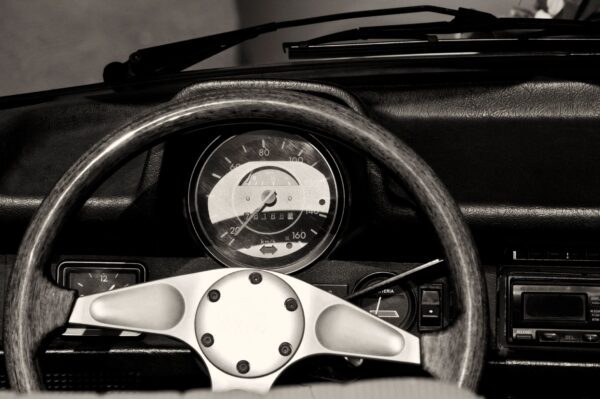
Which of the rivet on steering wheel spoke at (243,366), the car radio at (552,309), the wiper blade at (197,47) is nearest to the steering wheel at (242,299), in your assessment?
the rivet on steering wheel spoke at (243,366)

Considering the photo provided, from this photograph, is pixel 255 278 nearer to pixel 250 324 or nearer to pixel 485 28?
pixel 250 324

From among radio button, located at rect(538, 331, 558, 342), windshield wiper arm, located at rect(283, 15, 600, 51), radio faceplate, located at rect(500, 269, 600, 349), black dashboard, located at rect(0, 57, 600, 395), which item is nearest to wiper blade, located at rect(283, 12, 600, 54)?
windshield wiper arm, located at rect(283, 15, 600, 51)

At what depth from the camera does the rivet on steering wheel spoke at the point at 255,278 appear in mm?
Answer: 1194

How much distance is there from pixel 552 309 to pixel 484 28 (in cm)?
59

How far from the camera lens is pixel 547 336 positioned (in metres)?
1.62

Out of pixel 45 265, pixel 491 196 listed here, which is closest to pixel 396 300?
pixel 491 196

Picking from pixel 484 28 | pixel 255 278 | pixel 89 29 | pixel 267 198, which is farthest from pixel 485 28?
pixel 89 29

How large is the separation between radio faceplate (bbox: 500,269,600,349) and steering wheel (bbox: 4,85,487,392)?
52 cm

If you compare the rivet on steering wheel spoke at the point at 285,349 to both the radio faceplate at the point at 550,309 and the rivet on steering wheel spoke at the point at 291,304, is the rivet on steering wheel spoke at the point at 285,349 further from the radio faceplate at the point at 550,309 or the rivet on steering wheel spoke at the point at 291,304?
the radio faceplate at the point at 550,309

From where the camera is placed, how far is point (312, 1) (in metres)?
3.66

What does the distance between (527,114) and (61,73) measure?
2955mm

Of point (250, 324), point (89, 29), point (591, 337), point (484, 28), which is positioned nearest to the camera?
point (250, 324)

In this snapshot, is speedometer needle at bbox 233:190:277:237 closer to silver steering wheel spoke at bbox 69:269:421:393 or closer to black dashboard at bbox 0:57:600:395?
black dashboard at bbox 0:57:600:395

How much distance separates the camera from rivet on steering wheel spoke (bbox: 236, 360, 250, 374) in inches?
46.0
